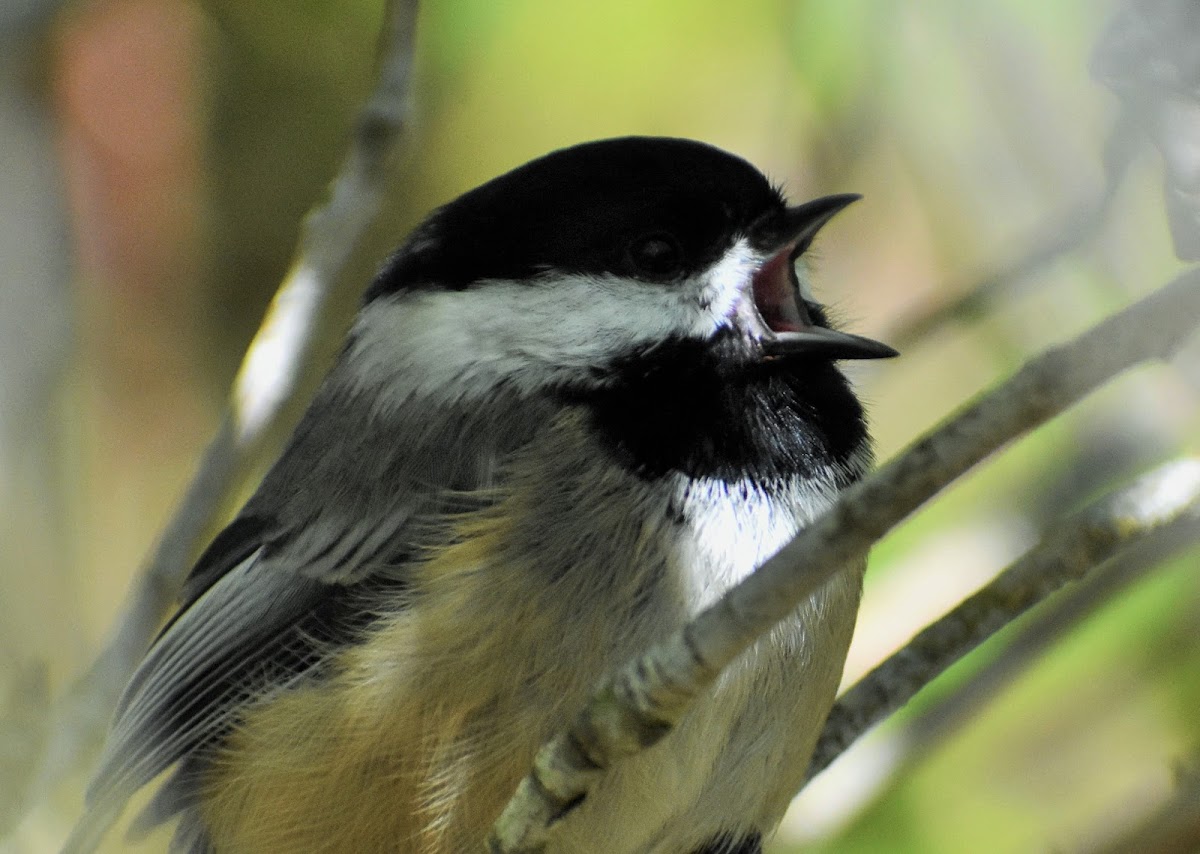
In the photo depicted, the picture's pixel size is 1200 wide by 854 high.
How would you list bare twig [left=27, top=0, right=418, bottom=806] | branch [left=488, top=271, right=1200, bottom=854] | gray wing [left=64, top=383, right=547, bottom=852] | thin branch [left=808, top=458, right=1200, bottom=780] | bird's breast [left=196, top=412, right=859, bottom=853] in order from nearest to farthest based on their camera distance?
1. branch [left=488, top=271, right=1200, bottom=854]
2. thin branch [left=808, top=458, right=1200, bottom=780]
3. bird's breast [left=196, top=412, right=859, bottom=853]
4. gray wing [left=64, top=383, right=547, bottom=852]
5. bare twig [left=27, top=0, right=418, bottom=806]

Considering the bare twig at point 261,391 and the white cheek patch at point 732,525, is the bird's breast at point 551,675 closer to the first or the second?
A: the white cheek patch at point 732,525

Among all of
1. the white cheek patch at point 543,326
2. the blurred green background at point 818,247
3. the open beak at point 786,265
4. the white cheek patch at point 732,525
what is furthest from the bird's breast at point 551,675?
the blurred green background at point 818,247

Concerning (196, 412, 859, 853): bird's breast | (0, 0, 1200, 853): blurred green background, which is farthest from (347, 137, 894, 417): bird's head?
(0, 0, 1200, 853): blurred green background

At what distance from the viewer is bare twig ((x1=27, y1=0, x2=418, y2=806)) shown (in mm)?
1703

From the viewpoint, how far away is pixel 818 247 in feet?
7.52

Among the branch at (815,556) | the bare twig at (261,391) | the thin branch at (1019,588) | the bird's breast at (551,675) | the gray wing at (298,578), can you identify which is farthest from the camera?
the bare twig at (261,391)

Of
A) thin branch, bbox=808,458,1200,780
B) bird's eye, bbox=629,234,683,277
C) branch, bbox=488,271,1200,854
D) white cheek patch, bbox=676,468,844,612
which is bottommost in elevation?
thin branch, bbox=808,458,1200,780

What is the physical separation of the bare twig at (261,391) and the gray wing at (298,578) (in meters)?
0.04

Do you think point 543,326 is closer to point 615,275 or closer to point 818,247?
point 615,275

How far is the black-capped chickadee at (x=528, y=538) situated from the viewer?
140 centimetres

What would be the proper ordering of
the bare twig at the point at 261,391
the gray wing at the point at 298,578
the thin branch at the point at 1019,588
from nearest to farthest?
the thin branch at the point at 1019,588, the gray wing at the point at 298,578, the bare twig at the point at 261,391

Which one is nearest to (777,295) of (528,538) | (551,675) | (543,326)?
(543,326)

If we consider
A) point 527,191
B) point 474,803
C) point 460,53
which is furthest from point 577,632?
point 460,53

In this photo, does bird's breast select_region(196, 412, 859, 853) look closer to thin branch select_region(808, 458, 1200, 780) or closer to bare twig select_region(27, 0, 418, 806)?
thin branch select_region(808, 458, 1200, 780)
